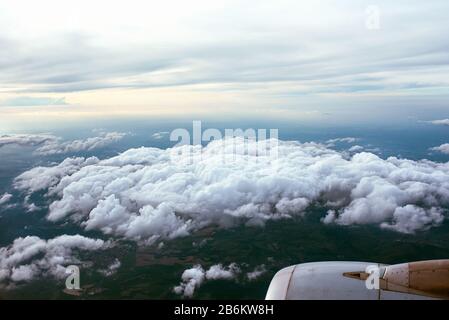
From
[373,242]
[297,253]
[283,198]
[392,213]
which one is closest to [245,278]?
A: [297,253]

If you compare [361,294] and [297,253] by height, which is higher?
[361,294]
